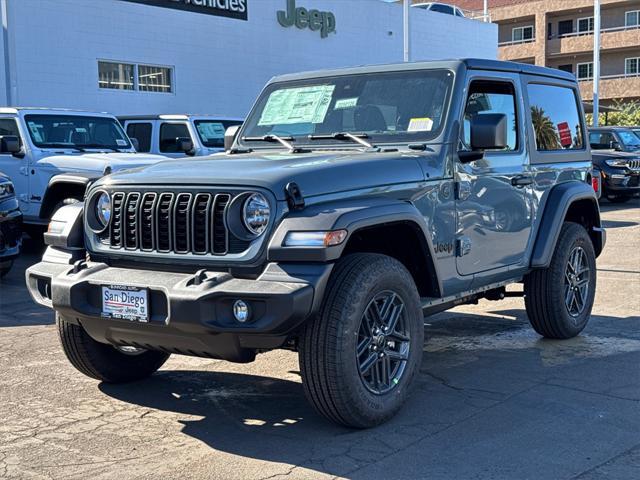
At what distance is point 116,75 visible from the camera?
62.8 feet

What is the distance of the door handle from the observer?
5866 millimetres

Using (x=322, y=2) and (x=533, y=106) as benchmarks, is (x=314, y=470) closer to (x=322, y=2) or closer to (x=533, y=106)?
(x=533, y=106)

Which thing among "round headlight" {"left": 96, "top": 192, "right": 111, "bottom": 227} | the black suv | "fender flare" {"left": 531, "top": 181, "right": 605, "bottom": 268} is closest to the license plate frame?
"round headlight" {"left": 96, "top": 192, "right": 111, "bottom": 227}

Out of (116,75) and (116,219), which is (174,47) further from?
(116,219)

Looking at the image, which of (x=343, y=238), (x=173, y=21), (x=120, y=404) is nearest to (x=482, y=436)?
(x=343, y=238)

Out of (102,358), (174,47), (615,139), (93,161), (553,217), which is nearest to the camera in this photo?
(102,358)

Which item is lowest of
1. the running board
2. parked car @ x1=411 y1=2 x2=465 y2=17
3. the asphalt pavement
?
the asphalt pavement

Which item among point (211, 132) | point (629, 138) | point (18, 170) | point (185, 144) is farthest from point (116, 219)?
point (629, 138)

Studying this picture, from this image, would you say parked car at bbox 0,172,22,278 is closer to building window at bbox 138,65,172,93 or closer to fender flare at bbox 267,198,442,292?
fender flare at bbox 267,198,442,292

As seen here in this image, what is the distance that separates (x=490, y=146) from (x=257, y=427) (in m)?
2.18

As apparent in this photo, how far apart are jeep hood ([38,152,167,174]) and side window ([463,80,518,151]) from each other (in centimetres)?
566

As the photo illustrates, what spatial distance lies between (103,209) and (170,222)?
618mm

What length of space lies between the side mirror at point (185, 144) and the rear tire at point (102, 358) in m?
7.48

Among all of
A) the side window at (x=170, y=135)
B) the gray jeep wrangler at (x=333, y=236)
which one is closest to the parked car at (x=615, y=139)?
the side window at (x=170, y=135)
